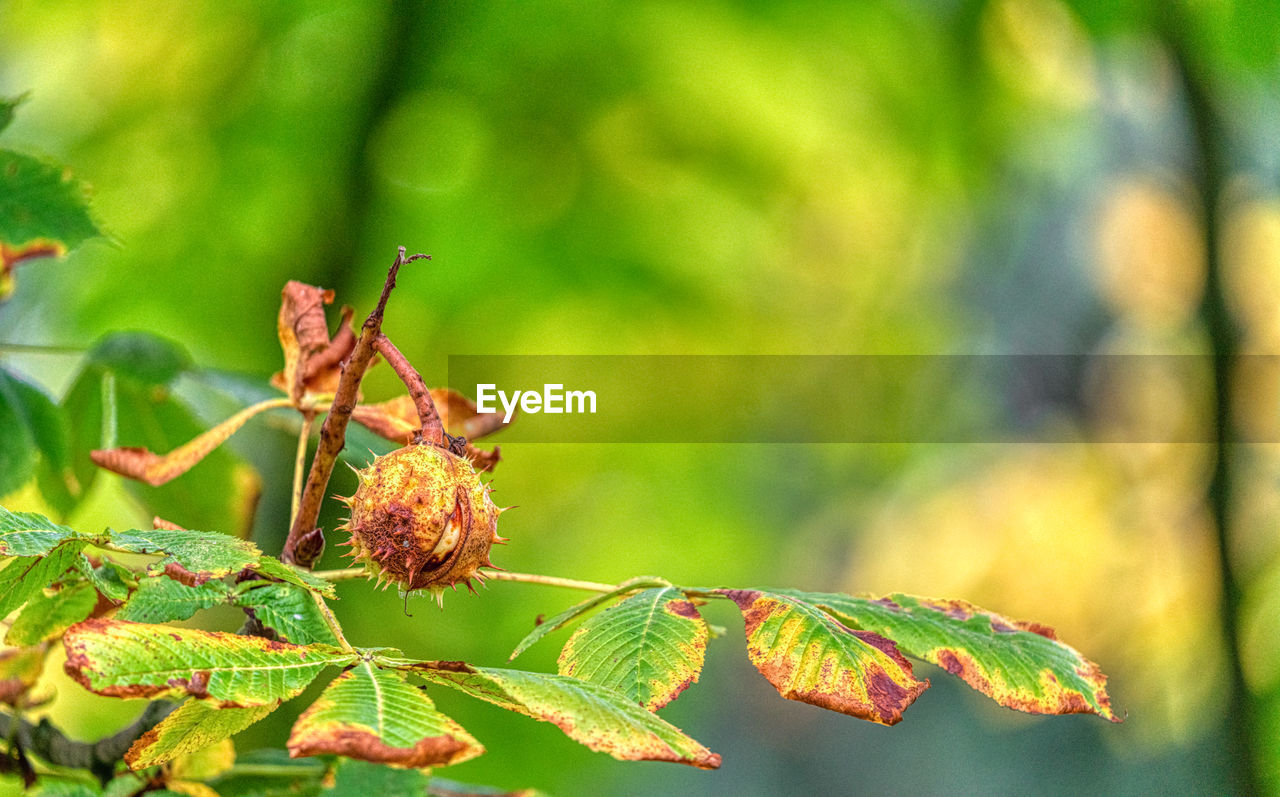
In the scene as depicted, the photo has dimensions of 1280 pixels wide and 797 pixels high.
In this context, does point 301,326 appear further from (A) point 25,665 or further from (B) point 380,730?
(B) point 380,730

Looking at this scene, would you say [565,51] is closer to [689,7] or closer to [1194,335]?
[689,7]

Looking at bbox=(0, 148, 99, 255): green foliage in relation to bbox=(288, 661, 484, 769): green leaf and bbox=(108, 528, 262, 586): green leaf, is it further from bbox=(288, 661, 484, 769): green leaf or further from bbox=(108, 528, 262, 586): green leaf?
bbox=(288, 661, 484, 769): green leaf

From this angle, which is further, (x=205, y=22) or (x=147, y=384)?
(x=205, y=22)

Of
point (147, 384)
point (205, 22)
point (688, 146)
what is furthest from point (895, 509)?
point (147, 384)

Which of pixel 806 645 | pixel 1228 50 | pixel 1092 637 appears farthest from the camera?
pixel 1092 637

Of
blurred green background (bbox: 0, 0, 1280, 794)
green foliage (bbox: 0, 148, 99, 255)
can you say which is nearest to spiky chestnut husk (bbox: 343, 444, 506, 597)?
green foliage (bbox: 0, 148, 99, 255)

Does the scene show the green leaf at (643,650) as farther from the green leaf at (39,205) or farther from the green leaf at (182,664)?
the green leaf at (39,205)
